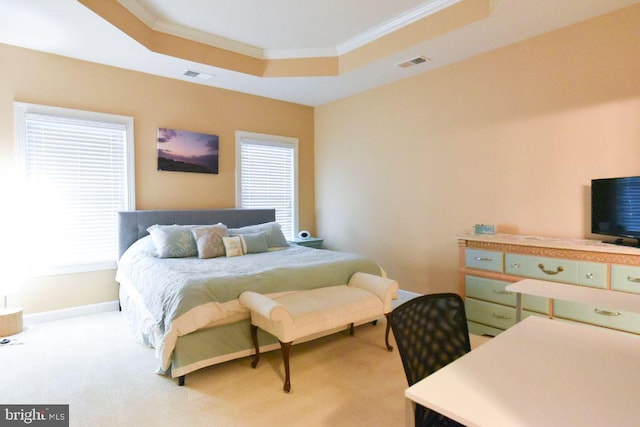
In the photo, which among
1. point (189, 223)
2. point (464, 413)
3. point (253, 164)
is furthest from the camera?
point (253, 164)

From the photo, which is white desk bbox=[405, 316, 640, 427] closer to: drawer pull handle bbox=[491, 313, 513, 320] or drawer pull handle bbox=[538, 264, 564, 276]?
drawer pull handle bbox=[538, 264, 564, 276]

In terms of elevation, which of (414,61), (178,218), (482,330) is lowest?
(482,330)

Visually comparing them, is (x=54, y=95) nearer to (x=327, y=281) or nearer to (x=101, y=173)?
(x=101, y=173)

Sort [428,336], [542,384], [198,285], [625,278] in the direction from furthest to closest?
[198,285] < [625,278] < [428,336] < [542,384]

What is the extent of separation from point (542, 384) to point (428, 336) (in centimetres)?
48

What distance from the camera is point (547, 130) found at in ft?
10.9

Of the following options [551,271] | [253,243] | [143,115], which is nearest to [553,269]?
[551,271]

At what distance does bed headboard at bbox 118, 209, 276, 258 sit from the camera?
411 cm

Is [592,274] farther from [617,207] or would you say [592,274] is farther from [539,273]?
[617,207]

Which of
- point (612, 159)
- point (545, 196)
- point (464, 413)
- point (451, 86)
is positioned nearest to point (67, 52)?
point (451, 86)

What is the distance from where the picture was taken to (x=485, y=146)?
378 centimetres

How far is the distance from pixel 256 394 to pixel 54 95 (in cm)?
382

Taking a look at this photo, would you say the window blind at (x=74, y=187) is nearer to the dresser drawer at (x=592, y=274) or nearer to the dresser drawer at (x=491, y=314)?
the dresser drawer at (x=491, y=314)

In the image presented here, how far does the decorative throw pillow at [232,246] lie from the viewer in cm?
390
